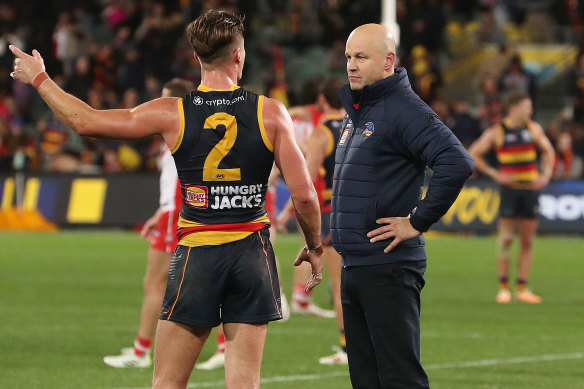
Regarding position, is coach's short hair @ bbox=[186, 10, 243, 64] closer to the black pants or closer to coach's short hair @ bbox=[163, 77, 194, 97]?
the black pants

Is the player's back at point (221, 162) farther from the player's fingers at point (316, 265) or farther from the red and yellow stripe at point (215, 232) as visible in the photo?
the player's fingers at point (316, 265)

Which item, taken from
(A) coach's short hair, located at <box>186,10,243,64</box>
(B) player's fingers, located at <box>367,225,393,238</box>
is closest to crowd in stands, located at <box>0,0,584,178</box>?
(B) player's fingers, located at <box>367,225,393,238</box>

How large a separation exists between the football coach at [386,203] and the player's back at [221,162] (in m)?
0.65

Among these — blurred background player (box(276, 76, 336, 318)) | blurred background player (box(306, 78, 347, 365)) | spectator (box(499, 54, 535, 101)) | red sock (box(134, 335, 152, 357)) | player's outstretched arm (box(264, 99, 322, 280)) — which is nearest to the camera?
player's outstretched arm (box(264, 99, 322, 280))

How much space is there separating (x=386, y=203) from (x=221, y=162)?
979 millimetres

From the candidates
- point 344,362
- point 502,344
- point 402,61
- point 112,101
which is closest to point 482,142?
point 502,344

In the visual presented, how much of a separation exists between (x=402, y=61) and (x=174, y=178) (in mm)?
21157

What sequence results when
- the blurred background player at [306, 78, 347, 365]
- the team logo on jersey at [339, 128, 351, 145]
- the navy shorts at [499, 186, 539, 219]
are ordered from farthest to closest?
the navy shorts at [499, 186, 539, 219] → the blurred background player at [306, 78, 347, 365] → the team logo on jersey at [339, 128, 351, 145]

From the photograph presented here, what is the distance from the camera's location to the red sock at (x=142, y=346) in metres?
10.3

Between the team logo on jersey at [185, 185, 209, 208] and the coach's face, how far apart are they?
1.08m

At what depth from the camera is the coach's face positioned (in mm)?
6457

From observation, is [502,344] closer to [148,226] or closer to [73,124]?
[148,226]

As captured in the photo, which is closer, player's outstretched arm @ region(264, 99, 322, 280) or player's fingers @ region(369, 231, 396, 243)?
player's outstretched arm @ region(264, 99, 322, 280)

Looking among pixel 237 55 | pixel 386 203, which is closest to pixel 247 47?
pixel 386 203
